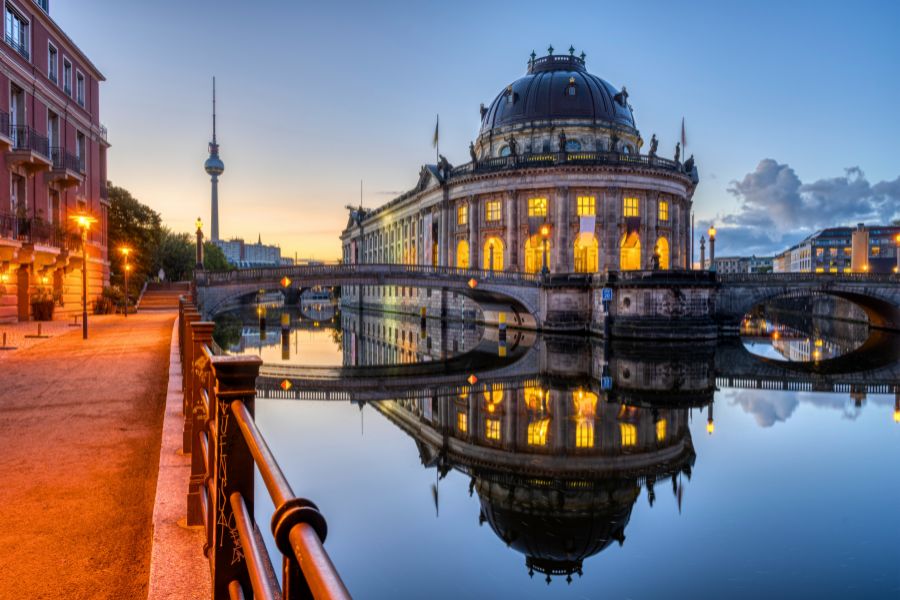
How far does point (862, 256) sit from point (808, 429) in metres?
112

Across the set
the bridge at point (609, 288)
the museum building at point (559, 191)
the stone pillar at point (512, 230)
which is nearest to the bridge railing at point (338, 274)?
the bridge at point (609, 288)

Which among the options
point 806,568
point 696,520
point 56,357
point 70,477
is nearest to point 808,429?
point 696,520

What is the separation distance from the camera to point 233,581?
3697 mm

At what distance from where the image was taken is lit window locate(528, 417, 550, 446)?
50.8ft

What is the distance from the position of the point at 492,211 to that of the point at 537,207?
434 cm

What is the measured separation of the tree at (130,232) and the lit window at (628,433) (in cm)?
4560

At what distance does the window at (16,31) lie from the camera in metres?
25.3

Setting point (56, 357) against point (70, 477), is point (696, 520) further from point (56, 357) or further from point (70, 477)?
point (56, 357)

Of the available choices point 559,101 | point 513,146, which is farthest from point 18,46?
point 559,101

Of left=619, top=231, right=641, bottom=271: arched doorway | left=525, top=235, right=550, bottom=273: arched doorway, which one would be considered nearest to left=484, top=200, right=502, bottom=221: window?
left=525, top=235, right=550, bottom=273: arched doorway

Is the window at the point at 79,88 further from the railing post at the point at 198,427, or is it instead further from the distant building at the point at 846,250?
the distant building at the point at 846,250

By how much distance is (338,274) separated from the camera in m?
41.9

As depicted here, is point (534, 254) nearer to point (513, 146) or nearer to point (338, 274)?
point (513, 146)

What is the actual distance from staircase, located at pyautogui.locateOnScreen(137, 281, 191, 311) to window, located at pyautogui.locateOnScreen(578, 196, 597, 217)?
3117cm
